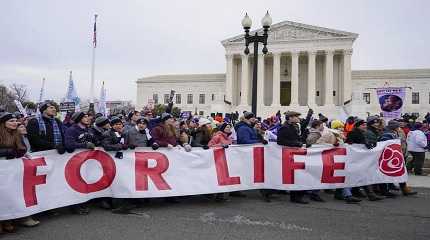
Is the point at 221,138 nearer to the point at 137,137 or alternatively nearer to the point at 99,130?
the point at 137,137

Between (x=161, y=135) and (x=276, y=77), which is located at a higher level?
(x=276, y=77)

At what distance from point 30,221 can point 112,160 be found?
5.45 feet

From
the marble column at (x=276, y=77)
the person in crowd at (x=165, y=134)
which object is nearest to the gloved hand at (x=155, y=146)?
the person in crowd at (x=165, y=134)

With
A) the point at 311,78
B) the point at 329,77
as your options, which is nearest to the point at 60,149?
the point at 311,78

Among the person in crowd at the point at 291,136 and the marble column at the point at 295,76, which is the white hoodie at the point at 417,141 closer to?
the person in crowd at the point at 291,136

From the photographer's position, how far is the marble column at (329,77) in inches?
2527

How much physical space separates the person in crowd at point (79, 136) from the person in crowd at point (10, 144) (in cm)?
75

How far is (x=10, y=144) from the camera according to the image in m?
5.90

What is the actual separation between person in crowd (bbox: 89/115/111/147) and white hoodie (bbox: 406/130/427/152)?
357 inches

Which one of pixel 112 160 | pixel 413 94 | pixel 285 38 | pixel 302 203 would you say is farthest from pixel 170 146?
pixel 413 94

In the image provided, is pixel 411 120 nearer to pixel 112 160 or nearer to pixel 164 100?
pixel 112 160

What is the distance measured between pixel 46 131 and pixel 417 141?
10.2 m

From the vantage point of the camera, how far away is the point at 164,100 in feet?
261

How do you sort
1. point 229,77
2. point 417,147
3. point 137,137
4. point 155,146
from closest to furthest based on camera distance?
point 155,146, point 137,137, point 417,147, point 229,77
